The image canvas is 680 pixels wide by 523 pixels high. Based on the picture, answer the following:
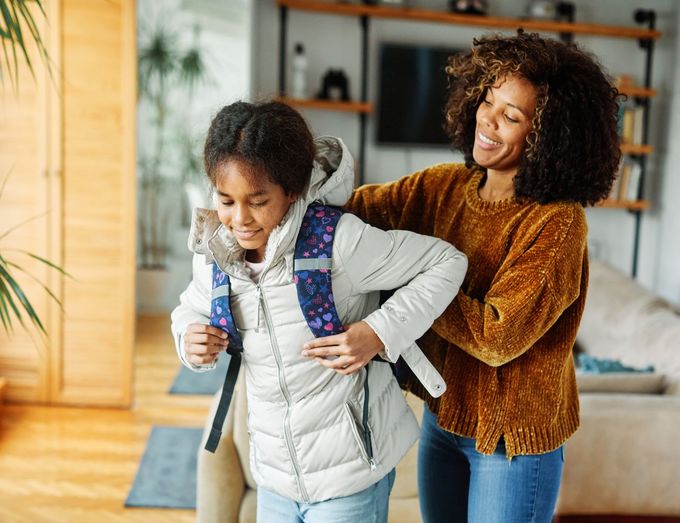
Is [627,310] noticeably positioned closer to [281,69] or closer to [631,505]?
[631,505]

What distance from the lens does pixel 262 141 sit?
1104 mm

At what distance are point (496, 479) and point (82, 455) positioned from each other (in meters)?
2.52

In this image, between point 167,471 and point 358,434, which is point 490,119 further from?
point 167,471

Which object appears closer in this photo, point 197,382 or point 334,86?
point 197,382

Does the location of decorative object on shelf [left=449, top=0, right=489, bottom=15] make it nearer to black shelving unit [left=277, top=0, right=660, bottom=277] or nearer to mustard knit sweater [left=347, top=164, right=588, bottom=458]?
black shelving unit [left=277, top=0, right=660, bottom=277]

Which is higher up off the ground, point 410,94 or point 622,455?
point 410,94

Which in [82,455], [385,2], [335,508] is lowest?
[82,455]

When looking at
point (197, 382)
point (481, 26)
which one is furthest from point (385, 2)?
point (197, 382)

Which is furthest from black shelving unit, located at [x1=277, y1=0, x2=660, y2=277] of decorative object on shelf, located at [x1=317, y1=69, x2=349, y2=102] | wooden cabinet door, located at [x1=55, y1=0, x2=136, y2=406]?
wooden cabinet door, located at [x1=55, y1=0, x2=136, y2=406]

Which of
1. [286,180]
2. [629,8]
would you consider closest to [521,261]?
[286,180]

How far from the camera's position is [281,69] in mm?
5207

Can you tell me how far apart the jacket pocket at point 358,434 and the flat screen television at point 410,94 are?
169 inches

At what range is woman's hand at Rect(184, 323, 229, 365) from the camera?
3.85ft

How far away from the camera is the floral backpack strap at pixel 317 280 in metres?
1.14
